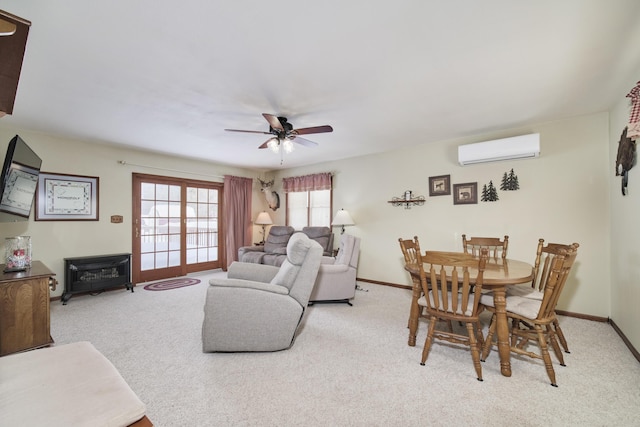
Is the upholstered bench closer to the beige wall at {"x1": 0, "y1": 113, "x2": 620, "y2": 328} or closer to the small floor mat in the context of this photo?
the small floor mat

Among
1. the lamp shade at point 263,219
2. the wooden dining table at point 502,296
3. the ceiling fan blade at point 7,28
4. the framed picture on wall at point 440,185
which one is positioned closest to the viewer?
the ceiling fan blade at point 7,28

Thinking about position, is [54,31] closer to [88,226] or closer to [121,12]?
[121,12]

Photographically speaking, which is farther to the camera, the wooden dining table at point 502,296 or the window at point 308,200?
the window at point 308,200

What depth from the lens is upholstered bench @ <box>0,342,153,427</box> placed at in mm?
839

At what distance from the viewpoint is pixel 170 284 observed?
15.8 ft

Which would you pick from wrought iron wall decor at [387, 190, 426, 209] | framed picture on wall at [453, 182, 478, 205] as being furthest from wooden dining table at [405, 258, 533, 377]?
wrought iron wall decor at [387, 190, 426, 209]

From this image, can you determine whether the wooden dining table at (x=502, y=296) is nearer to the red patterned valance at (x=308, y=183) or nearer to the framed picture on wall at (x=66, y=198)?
the red patterned valance at (x=308, y=183)

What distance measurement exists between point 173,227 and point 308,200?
2.73 m

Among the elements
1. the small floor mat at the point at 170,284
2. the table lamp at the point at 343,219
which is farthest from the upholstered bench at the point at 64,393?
the table lamp at the point at 343,219

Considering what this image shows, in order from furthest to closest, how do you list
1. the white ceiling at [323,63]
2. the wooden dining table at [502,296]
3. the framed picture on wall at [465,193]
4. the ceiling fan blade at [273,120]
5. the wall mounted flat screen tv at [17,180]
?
the framed picture on wall at [465,193]
the wall mounted flat screen tv at [17,180]
the ceiling fan blade at [273,120]
the wooden dining table at [502,296]
the white ceiling at [323,63]

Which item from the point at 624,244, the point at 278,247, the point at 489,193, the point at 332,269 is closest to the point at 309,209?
the point at 278,247

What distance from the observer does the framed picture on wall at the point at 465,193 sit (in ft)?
12.9

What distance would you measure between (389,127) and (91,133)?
13.3 ft

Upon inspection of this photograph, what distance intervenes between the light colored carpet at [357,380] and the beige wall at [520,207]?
2.99ft
